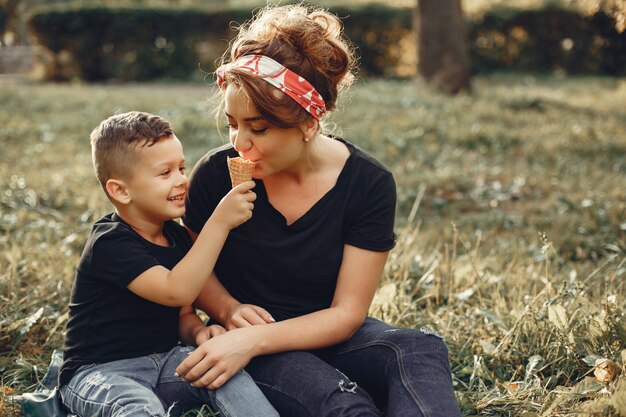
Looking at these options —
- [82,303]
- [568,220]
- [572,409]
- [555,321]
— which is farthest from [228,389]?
[568,220]

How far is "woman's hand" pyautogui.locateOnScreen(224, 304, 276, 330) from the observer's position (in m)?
2.58

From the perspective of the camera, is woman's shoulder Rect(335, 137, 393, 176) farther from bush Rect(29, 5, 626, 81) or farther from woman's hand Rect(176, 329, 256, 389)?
bush Rect(29, 5, 626, 81)

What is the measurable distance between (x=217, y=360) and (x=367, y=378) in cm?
55

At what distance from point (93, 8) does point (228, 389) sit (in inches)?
574

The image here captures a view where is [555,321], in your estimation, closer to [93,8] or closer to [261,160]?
[261,160]

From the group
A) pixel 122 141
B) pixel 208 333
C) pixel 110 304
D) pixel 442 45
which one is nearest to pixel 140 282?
pixel 110 304

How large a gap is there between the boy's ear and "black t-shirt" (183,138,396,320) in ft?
0.98

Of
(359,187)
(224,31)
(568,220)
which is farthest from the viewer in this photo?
(224,31)

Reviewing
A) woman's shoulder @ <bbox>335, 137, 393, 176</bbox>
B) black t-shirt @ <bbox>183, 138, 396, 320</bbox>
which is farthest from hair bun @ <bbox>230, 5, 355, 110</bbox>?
black t-shirt @ <bbox>183, 138, 396, 320</bbox>

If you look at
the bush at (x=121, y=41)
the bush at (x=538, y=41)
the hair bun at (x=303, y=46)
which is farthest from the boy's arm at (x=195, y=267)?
the bush at (x=538, y=41)

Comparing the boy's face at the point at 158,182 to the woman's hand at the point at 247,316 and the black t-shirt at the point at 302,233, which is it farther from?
the woman's hand at the point at 247,316

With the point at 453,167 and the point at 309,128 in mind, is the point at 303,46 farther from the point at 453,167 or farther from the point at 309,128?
the point at 453,167

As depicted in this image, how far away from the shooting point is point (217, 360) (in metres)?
2.41

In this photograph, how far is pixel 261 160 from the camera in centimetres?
255
